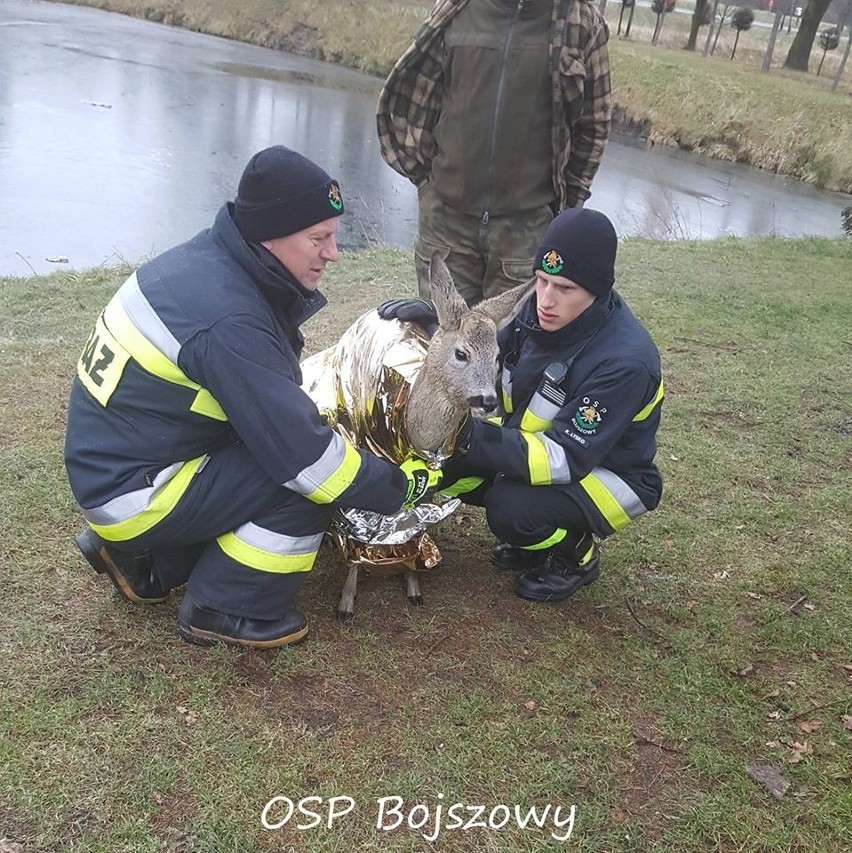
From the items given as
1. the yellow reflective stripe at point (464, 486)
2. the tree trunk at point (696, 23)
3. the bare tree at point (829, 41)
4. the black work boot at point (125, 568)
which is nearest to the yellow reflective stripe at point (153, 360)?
the black work boot at point (125, 568)

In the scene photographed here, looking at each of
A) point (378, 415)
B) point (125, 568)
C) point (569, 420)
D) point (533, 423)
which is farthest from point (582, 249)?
point (125, 568)

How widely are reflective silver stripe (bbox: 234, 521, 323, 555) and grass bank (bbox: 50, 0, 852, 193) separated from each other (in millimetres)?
20820

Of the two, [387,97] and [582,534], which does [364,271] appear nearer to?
[387,97]

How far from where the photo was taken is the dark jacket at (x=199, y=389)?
2.94 meters

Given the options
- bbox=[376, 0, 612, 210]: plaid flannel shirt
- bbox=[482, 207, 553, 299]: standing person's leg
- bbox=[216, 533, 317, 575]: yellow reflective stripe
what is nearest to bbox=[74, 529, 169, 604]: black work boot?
bbox=[216, 533, 317, 575]: yellow reflective stripe

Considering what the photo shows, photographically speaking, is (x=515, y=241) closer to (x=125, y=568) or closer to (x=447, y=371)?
(x=447, y=371)

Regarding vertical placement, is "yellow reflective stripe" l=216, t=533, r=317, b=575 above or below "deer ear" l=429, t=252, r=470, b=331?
below

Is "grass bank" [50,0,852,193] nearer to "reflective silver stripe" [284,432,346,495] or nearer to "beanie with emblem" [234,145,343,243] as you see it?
"beanie with emblem" [234,145,343,243]

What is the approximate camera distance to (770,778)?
3152 millimetres

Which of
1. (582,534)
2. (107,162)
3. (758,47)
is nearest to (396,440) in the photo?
(582,534)

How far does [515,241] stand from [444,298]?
5.14 ft

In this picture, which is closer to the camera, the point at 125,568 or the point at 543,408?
the point at 125,568

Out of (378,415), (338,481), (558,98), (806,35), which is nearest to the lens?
(338,481)

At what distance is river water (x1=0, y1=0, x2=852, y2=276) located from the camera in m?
11.3
